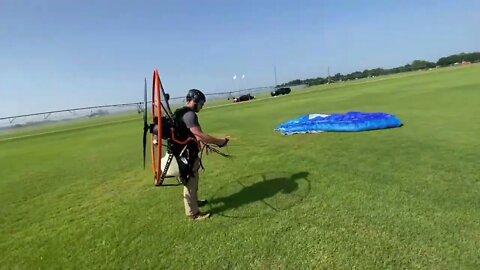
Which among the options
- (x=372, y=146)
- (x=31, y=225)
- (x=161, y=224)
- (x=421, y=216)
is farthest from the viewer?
(x=372, y=146)

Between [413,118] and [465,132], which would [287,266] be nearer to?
[465,132]

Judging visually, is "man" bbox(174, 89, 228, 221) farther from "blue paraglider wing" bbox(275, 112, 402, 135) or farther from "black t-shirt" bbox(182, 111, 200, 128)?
"blue paraglider wing" bbox(275, 112, 402, 135)

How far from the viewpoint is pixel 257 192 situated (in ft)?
25.5

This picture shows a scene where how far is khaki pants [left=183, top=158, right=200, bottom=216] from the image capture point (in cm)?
648

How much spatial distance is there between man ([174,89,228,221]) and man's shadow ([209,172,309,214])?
1.79ft

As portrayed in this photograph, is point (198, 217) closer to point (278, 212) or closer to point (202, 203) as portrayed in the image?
point (202, 203)

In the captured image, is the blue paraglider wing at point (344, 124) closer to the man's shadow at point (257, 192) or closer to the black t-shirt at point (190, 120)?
the man's shadow at point (257, 192)

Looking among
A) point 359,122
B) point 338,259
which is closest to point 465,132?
point 359,122

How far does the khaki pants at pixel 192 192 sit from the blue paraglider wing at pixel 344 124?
857 cm

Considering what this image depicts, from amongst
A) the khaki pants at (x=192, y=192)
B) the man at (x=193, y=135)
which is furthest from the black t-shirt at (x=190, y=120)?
the khaki pants at (x=192, y=192)

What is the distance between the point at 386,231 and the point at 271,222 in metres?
1.84

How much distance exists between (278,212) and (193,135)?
2.10m

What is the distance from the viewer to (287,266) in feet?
15.9

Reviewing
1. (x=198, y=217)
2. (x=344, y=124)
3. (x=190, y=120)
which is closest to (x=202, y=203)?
(x=198, y=217)
